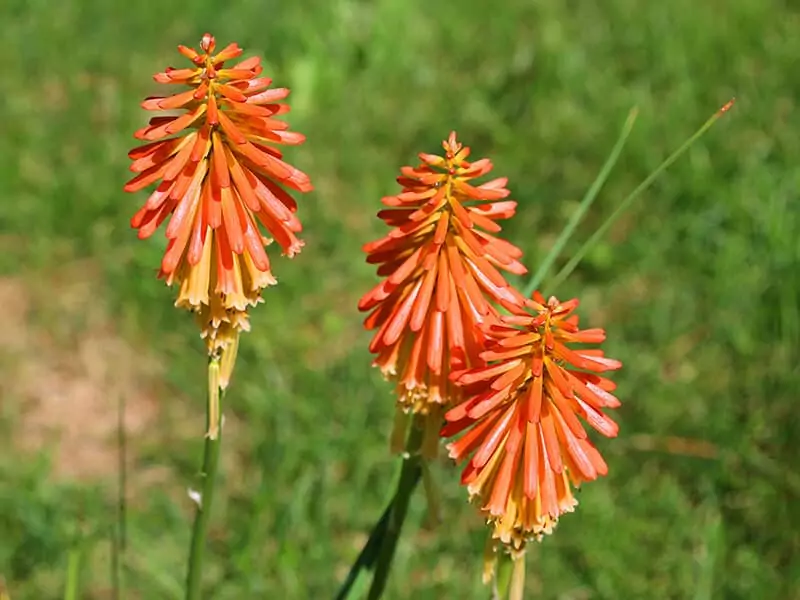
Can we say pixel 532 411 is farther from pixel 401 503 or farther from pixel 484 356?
pixel 401 503

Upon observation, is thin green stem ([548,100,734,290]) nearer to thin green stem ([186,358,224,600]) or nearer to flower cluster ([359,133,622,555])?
flower cluster ([359,133,622,555])

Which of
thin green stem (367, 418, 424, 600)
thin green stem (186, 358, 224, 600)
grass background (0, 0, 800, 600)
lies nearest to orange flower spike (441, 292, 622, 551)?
thin green stem (367, 418, 424, 600)

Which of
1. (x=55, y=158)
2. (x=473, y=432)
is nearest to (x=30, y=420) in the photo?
(x=55, y=158)

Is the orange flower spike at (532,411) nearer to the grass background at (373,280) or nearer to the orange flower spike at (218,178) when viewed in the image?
the orange flower spike at (218,178)

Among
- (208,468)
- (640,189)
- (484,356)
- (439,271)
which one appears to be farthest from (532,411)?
(208,468)

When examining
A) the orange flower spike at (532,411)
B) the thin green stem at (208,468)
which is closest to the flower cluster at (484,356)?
the orange flower spike at (532,411)

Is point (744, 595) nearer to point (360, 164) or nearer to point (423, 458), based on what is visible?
point (423, 458)
